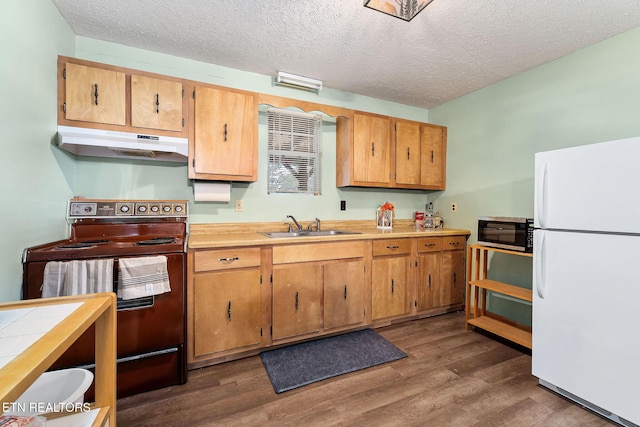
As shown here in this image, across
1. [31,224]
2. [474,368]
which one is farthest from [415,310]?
[31,224]

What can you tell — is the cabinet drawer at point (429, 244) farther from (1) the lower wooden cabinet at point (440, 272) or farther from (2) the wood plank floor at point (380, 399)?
(2) the wood plank floor at point (380, 399)

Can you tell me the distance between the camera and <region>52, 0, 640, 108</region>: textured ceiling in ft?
5.78

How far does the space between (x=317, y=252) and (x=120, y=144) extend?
65.3 inches

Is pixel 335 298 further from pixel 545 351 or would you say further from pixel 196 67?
pixel 196 67

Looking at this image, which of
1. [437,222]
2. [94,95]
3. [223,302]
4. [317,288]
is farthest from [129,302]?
[437,222]

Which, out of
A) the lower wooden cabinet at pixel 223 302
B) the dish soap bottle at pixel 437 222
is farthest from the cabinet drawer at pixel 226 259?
the dish soap bottle at pixel 437 222

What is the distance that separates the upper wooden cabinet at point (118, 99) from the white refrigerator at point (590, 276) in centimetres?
268

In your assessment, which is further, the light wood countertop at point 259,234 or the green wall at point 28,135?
the light wood countertop at point 259,234

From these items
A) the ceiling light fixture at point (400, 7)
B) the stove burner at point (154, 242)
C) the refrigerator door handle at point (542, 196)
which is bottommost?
the stove burner at point (154, 242)

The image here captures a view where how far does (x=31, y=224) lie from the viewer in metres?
1.50

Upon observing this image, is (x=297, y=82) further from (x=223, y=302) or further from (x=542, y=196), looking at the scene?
(x=542, y=196)

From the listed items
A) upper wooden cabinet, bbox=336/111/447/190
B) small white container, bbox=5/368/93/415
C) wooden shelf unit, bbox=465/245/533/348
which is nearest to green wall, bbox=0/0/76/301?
small white container, bbox=5/368/93/415

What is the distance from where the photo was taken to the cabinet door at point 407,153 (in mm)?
3078

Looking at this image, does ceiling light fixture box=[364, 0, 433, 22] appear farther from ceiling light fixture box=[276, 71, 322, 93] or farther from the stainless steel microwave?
the stainless steel microwave
